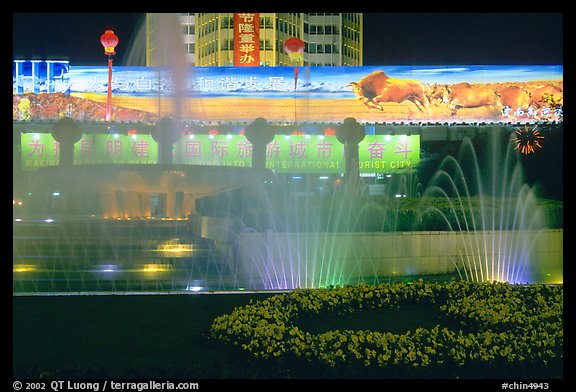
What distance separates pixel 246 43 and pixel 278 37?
2801 cm

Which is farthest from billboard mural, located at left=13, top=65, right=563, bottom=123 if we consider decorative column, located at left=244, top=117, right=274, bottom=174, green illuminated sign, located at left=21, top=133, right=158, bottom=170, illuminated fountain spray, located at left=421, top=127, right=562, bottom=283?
illuminated fountain spray, located at left=421, top=127, right=562, bottom=283

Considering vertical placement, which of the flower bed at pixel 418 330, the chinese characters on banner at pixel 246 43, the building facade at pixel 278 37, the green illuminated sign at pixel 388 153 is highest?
the building facade at pixel 278 37

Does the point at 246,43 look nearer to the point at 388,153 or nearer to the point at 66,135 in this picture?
the point at 388,153

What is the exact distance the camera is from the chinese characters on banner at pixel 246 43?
44781 millimetres

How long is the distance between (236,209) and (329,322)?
530 cm

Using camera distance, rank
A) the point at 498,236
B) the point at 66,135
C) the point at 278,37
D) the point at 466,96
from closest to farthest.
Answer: the point at 498,236 → the point at 66,135 → the point at 466,96 → the point at 278,37

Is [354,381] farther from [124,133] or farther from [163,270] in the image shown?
[124,133]

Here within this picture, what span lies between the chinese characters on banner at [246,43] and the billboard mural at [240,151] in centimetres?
1578

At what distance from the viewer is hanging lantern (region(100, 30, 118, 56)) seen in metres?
29.7

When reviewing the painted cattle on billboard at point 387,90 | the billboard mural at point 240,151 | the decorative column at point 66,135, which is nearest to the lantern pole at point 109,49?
the billboard mural at point 240,151

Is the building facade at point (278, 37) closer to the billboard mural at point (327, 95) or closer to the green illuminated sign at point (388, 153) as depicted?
the billboard mural at point (327, 95)

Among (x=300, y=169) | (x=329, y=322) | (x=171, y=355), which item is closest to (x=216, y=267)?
(x=329, y=322)

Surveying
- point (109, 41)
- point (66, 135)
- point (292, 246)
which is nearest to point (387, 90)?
point (109, 41)

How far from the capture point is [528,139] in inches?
1250
